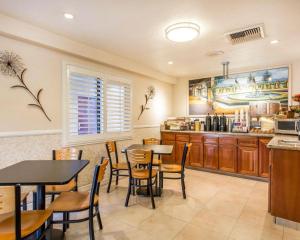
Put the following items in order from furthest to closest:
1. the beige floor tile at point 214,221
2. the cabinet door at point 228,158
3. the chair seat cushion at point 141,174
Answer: the cabinet door at point 228,158 → the chair seat cushion at point 141,174 → the beige floor tile at point 214,221

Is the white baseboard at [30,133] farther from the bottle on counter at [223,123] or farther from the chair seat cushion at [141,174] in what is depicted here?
the bottle on counter at [223,123]

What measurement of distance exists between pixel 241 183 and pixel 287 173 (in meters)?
1.66

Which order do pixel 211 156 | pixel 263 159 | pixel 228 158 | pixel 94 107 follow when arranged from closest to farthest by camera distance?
1. pixel 94 107
2. pixel 263 159
3. pixel 228 158
4. pixel 211 156

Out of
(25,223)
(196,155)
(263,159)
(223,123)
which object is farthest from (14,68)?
(263,159)

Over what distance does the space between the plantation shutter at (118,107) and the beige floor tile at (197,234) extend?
2353 millimetres

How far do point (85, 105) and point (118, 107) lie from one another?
0.79 metres

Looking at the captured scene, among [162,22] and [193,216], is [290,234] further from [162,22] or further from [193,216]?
[162,22]

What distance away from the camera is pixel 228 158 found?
4383mm

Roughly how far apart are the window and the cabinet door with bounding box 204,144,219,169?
1880 mm

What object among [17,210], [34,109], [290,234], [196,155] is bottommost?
[290,234]

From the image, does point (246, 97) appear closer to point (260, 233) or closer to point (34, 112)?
point (260, 233)

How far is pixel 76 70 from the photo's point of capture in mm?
3369

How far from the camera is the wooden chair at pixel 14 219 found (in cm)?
130

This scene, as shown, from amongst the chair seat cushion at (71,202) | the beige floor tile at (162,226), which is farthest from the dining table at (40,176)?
the beige floor tile at (162,226)
